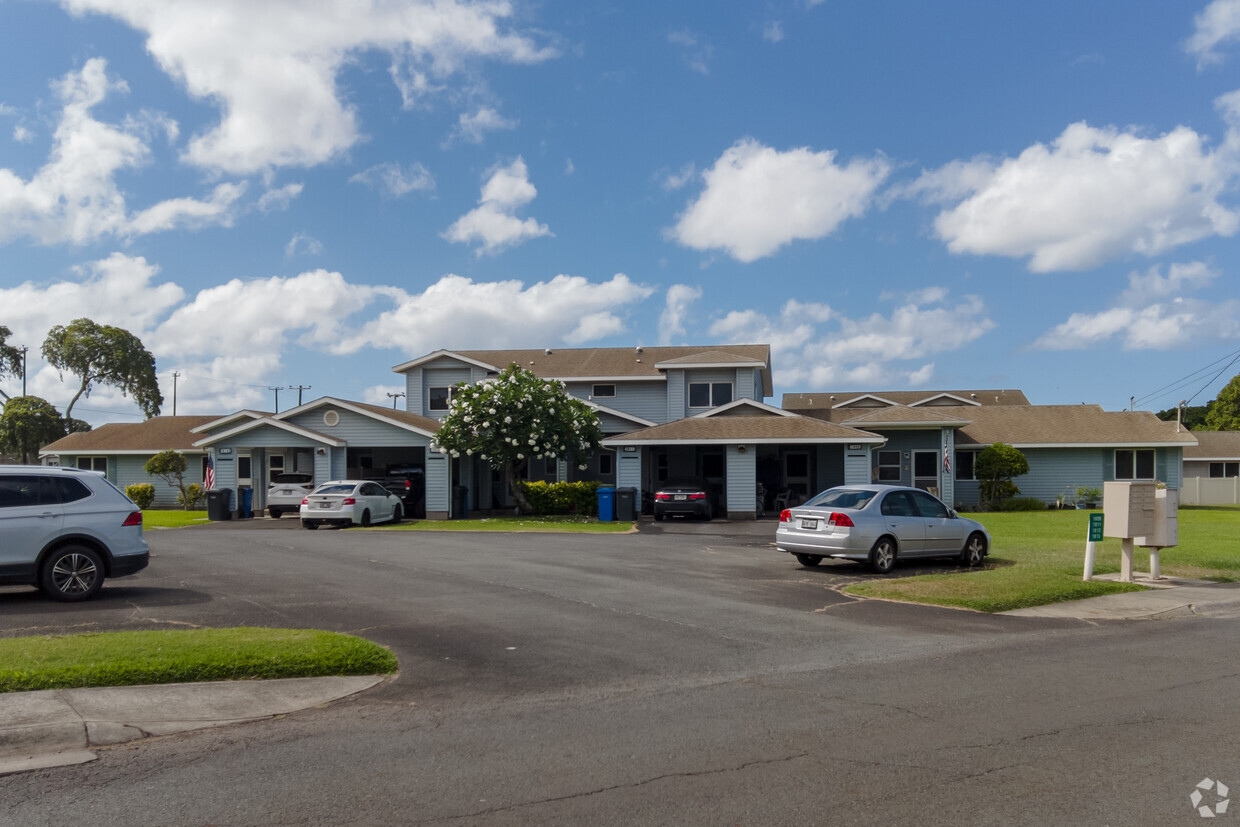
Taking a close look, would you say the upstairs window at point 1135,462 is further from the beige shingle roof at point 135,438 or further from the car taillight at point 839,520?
the beige shingle roof at point 135,438

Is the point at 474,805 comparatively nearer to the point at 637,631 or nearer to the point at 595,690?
the point at 595,690

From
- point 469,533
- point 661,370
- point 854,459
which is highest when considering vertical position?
point 661,370

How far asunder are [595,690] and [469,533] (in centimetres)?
1751

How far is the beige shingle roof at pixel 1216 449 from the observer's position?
46.4m

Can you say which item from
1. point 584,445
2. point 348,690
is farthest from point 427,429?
point 348,690

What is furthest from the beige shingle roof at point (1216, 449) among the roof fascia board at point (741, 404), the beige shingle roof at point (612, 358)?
the roof fascia board at point (741, 404)

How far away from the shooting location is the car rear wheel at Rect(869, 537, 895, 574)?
15.6 m

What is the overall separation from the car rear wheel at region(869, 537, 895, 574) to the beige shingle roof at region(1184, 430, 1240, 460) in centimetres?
3813

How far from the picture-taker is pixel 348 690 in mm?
7652

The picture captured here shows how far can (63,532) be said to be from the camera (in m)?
11.9

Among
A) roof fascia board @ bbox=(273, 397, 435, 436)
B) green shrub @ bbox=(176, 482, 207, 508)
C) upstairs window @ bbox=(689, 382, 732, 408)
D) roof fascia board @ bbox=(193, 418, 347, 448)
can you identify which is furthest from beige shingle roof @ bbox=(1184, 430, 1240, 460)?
green shrub @ bbox=(176, 482, 207, 508)

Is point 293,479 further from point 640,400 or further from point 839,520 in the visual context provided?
→ point 839,520

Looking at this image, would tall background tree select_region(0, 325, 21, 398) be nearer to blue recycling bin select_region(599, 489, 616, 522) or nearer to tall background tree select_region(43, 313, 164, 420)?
tall background tree select_region(43, 313, 164, 420)

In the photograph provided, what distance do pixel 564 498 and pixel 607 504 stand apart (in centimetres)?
294
